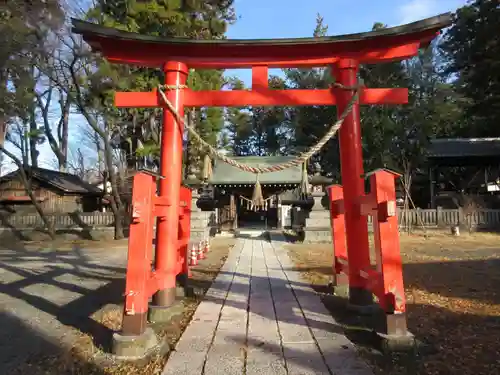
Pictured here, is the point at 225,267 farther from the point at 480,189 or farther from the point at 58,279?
the point at 480,189

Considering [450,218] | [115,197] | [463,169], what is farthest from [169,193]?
[463,169]

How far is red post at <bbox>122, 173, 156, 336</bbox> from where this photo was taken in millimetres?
3726

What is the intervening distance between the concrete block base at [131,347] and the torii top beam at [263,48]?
376 centimetres

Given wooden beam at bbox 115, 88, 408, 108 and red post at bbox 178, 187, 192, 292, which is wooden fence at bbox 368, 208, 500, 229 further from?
red post at bbox 178, 187, 192, 292

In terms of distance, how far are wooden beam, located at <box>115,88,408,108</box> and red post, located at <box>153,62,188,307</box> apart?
0.25m

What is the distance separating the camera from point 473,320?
15.6 ft

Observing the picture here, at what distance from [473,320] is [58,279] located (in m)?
7.97

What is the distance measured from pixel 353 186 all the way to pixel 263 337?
7.72 ft

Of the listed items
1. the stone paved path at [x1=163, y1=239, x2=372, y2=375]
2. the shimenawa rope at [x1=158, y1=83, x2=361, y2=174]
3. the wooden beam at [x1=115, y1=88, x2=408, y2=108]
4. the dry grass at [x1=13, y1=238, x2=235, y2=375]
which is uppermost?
the wooden beam at [x1=115, y1=88, x2=408, y2=108]

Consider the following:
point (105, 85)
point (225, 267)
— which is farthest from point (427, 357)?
point (105, 85)

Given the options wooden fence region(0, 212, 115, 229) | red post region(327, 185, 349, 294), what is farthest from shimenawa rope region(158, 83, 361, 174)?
wooden fence region(0, 212, 115, 229)

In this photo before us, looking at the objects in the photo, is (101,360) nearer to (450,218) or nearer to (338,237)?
(338,237)

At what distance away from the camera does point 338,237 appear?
20.7 ft

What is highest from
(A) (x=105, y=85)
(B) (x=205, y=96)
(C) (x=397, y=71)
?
(C) (x=397, y=71)
